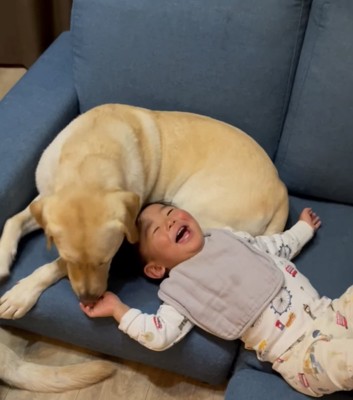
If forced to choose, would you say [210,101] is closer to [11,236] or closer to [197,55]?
[197,55]

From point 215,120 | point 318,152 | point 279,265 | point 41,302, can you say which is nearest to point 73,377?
point 41,302

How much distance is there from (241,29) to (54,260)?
3.01ft

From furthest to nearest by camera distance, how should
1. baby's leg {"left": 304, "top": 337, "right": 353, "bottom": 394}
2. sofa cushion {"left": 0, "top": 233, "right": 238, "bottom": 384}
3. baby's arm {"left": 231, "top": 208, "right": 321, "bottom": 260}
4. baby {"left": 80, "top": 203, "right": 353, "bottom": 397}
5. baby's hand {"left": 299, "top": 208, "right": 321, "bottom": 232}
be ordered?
baby's hand {"left": 299, "top": 208, "right": 321, "bottom": 232} → baby's arm {"left": 231, "top": 208, "right": 321, "bottom": 260} → sofa cushion {"left": 0, "top": 233, "right": 238, "bottom": 384} → baby {"left": 80, "top": 203, "right": 353, "bottom": 397} → baby's leg {"left": 304, "top": 337, "right": 353, "bottom": 394}

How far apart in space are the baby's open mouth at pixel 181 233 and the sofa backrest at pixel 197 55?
0.48 m

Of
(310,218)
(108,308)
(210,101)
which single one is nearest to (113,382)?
(108,308)

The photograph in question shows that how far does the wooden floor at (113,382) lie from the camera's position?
5.94ft

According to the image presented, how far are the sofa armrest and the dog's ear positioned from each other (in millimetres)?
418

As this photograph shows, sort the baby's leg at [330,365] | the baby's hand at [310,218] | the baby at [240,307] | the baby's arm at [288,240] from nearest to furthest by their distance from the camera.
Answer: the baby's leg at [330,365]
the baby at [240,307]
the baby's arm at [288,240]
the baby's hand at [310,218]

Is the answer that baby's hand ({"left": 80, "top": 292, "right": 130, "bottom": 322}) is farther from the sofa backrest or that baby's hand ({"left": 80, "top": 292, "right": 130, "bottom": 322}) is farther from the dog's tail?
the sofa backrest

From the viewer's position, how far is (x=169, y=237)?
1648 mm

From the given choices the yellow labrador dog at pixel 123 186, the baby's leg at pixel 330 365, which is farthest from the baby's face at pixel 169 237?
the baby's leg at pixel 330 365

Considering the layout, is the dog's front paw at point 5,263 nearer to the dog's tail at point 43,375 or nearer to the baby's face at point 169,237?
the dog's tail at point 43,375

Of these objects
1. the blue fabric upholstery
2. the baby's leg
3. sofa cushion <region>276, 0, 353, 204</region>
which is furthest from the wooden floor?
sofa cushion <region>276, 0, 353, 204</region>

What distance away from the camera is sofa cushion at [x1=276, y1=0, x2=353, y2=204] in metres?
1.75
